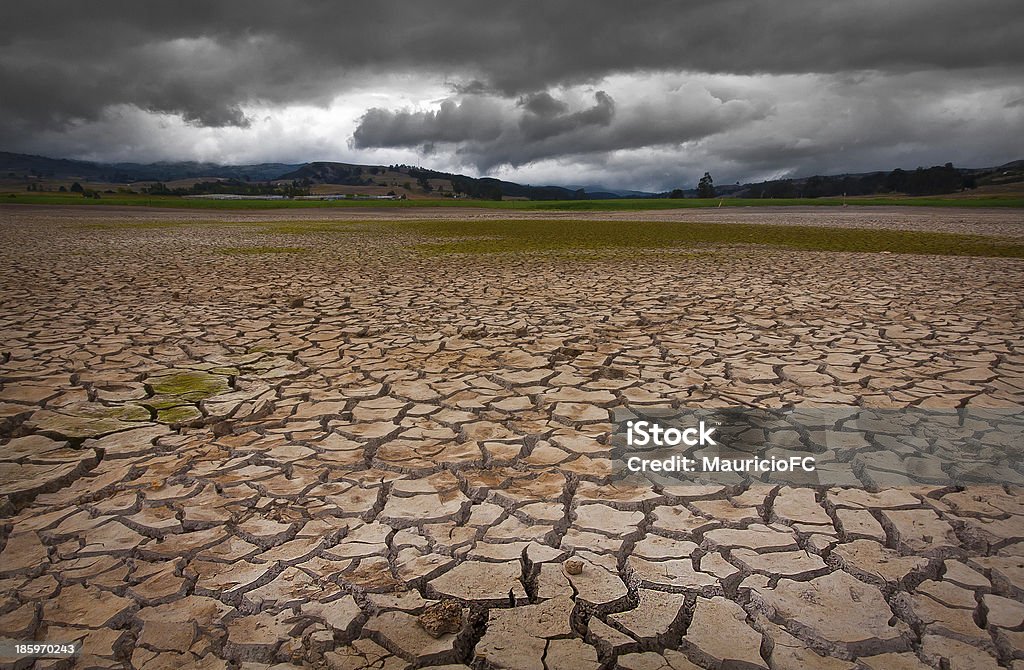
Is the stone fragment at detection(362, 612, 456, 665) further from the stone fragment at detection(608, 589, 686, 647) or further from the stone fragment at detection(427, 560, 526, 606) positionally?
the stone fragment at detection(608, 589, 686, 647)

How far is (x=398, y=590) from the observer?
2.02 m

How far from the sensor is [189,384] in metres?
4.21

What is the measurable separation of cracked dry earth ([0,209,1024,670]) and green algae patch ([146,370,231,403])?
32 millimetres

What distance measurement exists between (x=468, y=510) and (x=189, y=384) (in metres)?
2.84

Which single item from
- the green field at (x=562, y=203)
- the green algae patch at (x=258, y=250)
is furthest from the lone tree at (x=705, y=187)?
the green algae patch at (x=258, y=250)

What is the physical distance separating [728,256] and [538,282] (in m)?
6.27

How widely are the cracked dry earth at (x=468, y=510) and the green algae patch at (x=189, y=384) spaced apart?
3 cm

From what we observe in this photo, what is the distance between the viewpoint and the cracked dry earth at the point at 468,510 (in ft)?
5.97

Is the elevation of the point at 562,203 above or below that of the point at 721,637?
above

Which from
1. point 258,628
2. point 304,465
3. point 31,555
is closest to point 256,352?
point 304,465

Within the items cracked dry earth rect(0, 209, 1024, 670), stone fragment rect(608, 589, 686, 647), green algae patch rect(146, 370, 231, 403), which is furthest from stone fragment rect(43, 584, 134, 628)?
green algae patch rect(146, 370, 231, 403)

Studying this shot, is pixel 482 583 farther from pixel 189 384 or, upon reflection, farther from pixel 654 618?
pixel 189 384

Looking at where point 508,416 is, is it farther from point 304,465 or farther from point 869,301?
point 869,301

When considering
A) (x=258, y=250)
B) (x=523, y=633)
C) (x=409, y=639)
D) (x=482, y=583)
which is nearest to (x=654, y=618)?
(x=523, y=633)
